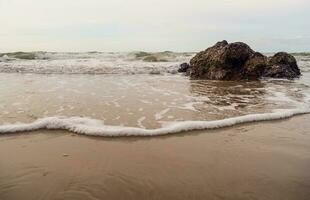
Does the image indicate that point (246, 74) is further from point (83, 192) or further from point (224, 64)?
point (83, 192)

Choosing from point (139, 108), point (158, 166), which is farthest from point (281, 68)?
point (158, 166)

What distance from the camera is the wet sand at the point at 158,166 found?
3207 mm

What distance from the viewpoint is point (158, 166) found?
3854mm

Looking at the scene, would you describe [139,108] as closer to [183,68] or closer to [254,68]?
[254,68]

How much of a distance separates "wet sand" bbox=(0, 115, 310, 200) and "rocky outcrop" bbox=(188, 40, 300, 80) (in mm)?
9082

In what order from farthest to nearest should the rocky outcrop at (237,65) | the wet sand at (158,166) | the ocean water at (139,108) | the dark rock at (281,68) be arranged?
the dark rock at (281,68) < the rocky outcrop at (237,65) < the ocean water at (139,108) < the wet sand at (158,166)

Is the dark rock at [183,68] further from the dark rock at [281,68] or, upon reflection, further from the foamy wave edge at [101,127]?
the foamy wave edge at [101,127]

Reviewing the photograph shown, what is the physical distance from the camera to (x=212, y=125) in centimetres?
569

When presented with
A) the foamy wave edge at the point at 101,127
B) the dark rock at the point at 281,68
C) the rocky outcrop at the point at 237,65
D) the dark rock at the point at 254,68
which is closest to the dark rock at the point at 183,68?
the rocky outcrop at the point at 237,65

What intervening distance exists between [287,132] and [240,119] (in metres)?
0.91

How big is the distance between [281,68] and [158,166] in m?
12.6

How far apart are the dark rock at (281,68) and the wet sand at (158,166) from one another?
10.1m

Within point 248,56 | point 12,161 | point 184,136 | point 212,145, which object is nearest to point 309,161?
point 212,145

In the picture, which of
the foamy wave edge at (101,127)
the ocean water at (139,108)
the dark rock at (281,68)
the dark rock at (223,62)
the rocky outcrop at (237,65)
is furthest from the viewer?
the dark rock at (281,68)
